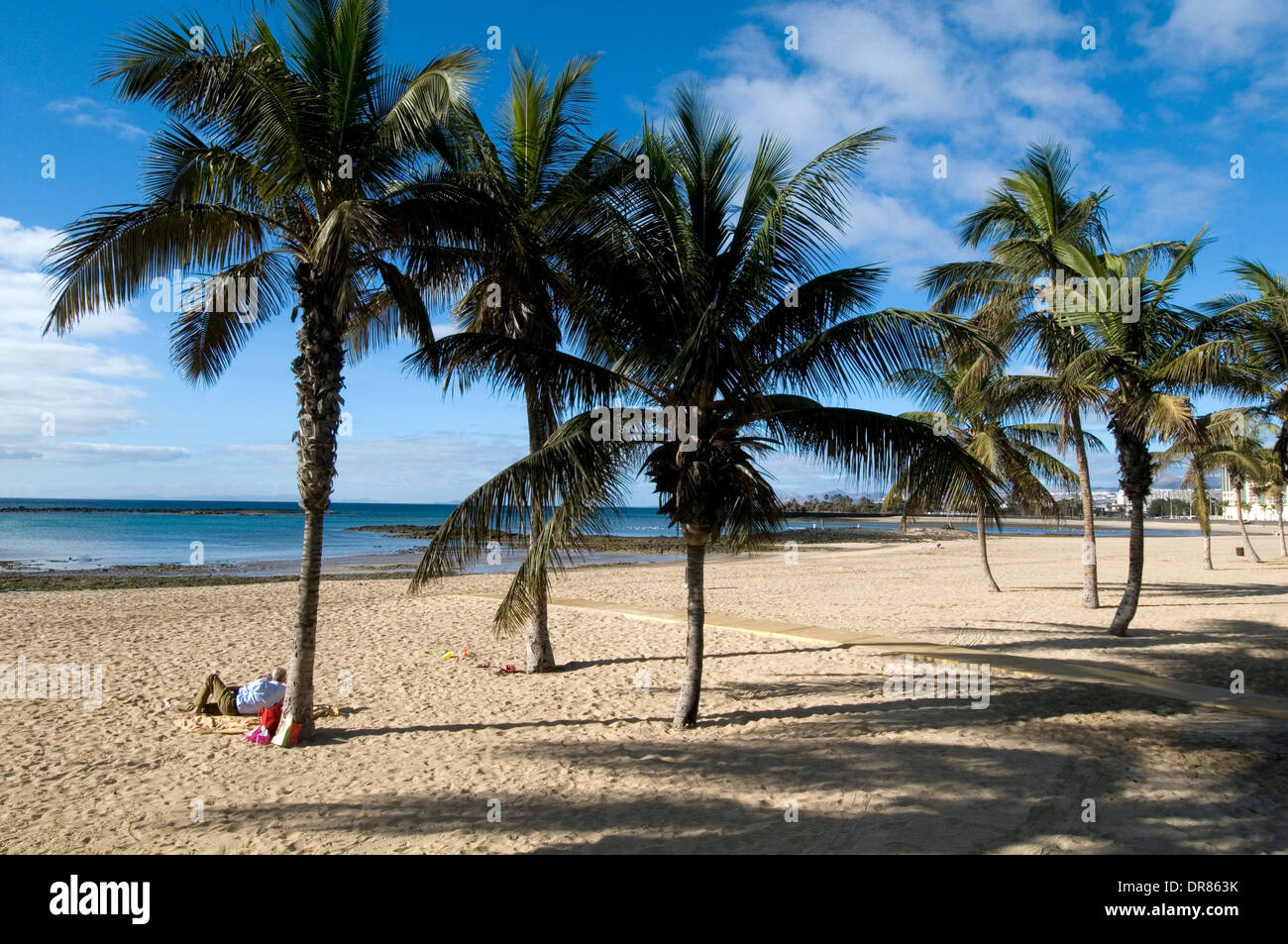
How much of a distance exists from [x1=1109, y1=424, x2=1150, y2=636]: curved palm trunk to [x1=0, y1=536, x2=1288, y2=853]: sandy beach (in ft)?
2.54

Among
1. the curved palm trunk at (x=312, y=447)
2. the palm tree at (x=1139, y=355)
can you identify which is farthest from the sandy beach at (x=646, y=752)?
the palm tree at (x=1139, y=355)

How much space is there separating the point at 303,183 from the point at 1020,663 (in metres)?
10.4

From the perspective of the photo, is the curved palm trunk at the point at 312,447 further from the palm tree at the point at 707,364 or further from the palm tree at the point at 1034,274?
the palm tree at the point at 1034,274

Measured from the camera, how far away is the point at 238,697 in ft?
26.3

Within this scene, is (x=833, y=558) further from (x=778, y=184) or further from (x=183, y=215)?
(x=183, y=215)

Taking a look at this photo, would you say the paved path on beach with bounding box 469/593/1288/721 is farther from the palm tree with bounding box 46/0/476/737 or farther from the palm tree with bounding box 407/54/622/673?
the palm tree with bounding box 46/0/476/737

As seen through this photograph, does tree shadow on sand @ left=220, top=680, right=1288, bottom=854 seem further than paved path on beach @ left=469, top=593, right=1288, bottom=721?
No

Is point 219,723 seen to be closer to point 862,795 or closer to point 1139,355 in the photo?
point 862,795

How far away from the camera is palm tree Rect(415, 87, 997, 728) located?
7.15 metres

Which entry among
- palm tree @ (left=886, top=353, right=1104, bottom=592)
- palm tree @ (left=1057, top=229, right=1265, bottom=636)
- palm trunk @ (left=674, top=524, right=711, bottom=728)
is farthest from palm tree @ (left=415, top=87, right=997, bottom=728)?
palm tree @ (left=886, top=353, right=1104, bottom=592)

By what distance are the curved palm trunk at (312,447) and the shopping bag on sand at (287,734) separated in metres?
0.02

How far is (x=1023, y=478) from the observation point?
1720cm

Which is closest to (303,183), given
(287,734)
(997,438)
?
(287,734)
